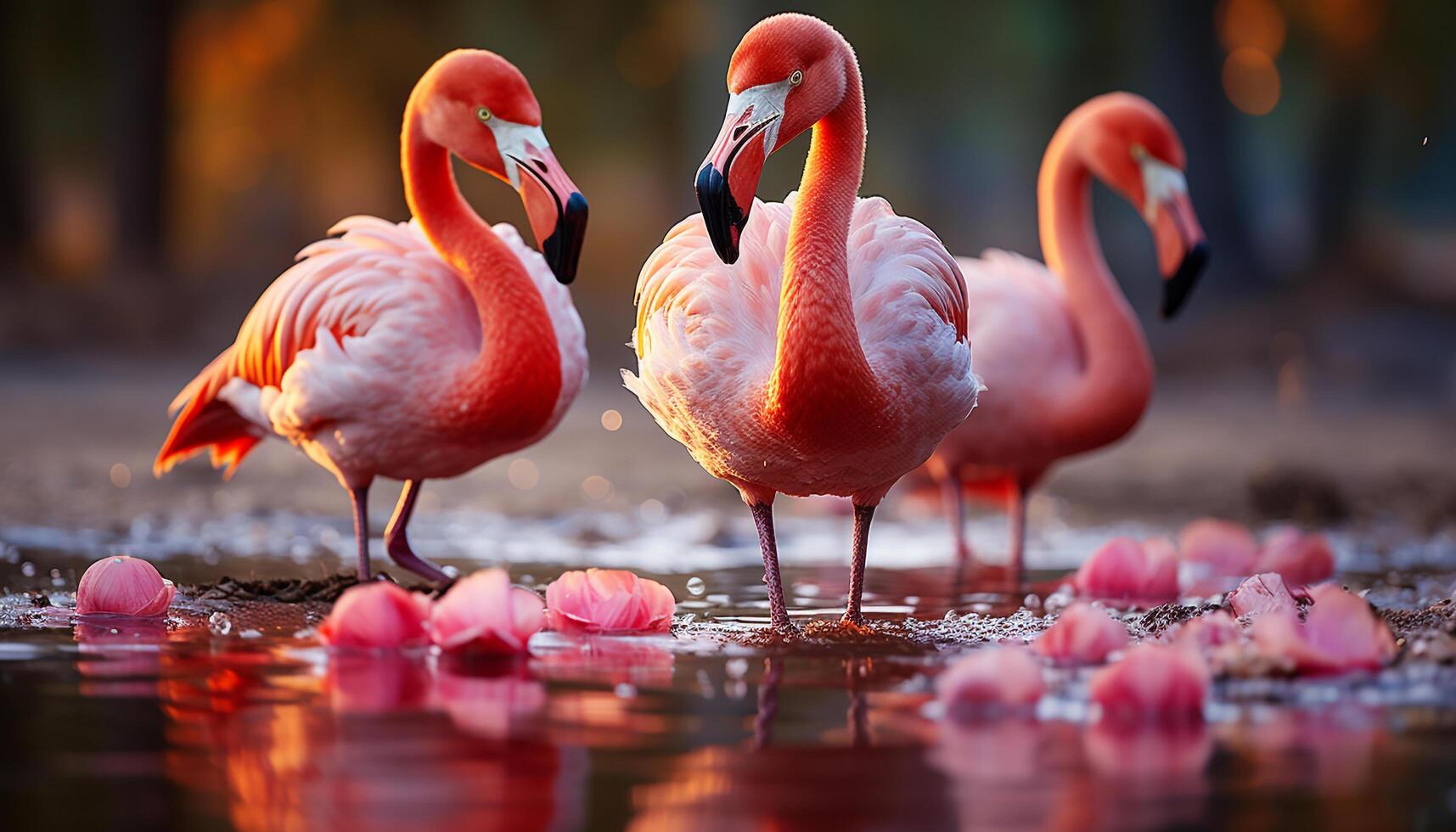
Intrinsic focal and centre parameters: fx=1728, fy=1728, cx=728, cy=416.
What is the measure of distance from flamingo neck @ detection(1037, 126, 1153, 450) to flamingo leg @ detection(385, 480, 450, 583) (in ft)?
7.91

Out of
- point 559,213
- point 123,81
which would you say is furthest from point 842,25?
point 559,213

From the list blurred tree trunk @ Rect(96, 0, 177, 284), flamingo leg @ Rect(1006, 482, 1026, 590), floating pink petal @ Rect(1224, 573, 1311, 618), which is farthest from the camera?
blurred tree trunk @ Rect(96, 0, 177, 284)

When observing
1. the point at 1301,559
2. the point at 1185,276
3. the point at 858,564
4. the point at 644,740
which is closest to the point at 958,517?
the point at 1185,276

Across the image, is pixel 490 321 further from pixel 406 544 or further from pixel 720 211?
pixel 720 211

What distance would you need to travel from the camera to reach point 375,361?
196 inches

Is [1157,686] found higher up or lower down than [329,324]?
lower down

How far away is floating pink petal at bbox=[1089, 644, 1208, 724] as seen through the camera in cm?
325

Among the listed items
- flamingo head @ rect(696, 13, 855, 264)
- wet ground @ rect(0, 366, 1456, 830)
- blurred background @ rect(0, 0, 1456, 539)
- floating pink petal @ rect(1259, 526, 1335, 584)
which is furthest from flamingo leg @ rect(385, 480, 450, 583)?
floating pink petal @ rect(1259, 526, 1335, 584)

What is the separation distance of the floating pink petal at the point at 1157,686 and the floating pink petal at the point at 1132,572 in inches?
78.1

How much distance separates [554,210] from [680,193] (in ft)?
61.2

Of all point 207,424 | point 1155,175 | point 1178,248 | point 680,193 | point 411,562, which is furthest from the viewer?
point 680,193

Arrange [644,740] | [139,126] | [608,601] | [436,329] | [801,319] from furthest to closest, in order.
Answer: [139,126]
[436,329]
[608,601]
[801,319]
[644,740]

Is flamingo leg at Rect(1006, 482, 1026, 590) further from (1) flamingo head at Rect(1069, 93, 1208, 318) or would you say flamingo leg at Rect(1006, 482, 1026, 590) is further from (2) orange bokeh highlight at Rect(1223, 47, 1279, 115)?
(2) orange bokeh highlight at Rect(1223, 47, 1279, 115)

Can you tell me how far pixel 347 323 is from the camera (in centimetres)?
508
